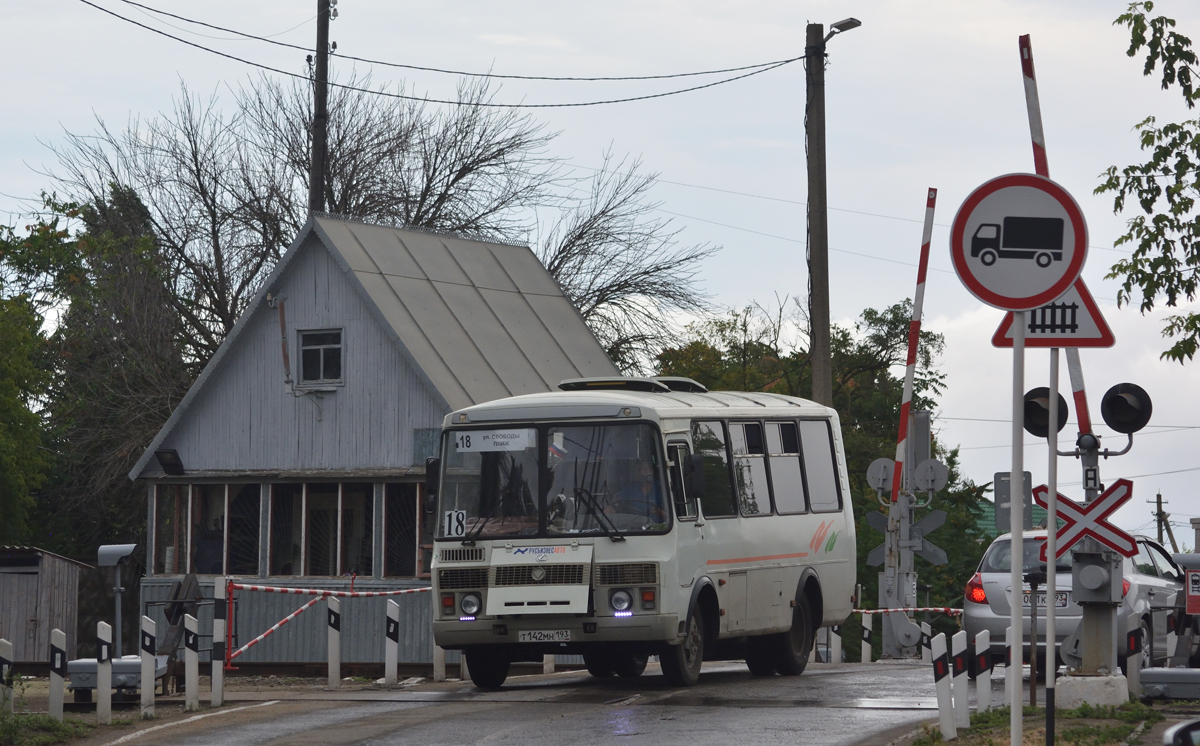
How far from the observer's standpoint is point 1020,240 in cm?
855

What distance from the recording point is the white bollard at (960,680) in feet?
38.5

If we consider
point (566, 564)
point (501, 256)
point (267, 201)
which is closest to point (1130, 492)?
point (566, 564)

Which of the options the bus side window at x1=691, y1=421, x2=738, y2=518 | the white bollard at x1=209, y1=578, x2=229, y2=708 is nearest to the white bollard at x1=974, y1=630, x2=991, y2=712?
the bus side window at x1=691, y1=421, x2=738, y2=518

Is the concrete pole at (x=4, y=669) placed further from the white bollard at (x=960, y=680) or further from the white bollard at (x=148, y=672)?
the white bollard at (x=960, y=680)

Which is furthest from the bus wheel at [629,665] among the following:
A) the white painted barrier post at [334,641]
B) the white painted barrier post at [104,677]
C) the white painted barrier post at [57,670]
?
the white painted barrier post at [57,670]

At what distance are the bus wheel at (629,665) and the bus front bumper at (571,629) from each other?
1810 millimetres

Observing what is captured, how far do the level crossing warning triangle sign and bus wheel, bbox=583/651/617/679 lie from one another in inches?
326

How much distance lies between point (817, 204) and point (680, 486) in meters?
9.09

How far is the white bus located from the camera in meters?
15.8

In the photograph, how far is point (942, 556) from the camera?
2548cm

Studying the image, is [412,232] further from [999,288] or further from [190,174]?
[999,288]

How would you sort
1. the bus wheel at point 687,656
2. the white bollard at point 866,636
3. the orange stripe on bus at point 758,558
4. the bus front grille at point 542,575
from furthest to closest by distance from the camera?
the white bollard at point 866,636 → the orange stripe on bus at point 758,558 → the bus wheel at point 687,656 → the bus front grille at point 542,575

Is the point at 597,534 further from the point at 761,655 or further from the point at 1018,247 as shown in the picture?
the point at 1018,247

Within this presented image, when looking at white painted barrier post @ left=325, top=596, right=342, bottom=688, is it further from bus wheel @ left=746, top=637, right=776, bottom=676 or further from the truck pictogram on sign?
the truck pictogram on sign
